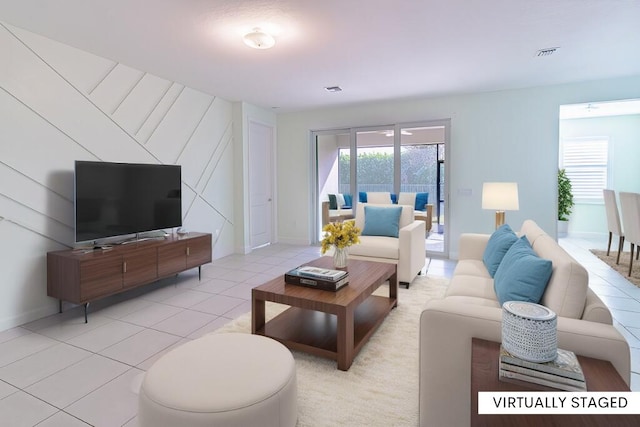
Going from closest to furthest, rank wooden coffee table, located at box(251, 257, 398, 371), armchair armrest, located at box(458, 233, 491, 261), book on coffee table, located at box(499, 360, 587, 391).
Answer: book on coffee table, located at box(499, 360, 587, 391)
wooden coffee table, located at box(251, 257, 398, 371)
armchair armrest, located at box(458, 233, 491, 261)

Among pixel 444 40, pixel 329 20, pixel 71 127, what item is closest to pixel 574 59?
pixel 444 40

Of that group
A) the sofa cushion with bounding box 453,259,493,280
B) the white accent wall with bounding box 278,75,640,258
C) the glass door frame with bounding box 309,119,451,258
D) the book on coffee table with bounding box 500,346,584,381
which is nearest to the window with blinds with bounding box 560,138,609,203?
the white accent wall with bounding box 278,75,640,258

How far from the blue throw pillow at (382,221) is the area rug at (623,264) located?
286cm

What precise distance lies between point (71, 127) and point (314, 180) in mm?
3998

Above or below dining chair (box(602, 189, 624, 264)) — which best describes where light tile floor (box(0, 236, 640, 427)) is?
below

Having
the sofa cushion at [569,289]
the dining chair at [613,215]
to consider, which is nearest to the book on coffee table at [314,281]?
the sofa cushion at [569,289]

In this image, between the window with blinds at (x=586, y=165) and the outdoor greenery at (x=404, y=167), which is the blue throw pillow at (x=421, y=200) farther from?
the window with blinds at (x=586, y=165)

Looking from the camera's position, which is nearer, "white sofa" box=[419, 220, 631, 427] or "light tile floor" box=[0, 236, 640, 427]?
"white sofa" box=[419, 220, 631, 427]

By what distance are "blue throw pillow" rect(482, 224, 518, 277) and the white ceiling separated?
5.93 feet

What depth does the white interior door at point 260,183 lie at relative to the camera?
19.9 ft

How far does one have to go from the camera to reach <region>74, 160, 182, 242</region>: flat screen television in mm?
3179

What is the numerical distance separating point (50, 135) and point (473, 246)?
4262mm

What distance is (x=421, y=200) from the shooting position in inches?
225

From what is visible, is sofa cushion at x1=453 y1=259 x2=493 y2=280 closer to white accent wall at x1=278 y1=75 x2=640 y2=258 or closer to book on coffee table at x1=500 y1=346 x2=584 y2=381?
book on coffee table at x1=500 y1=346 x2=584 y2=381
